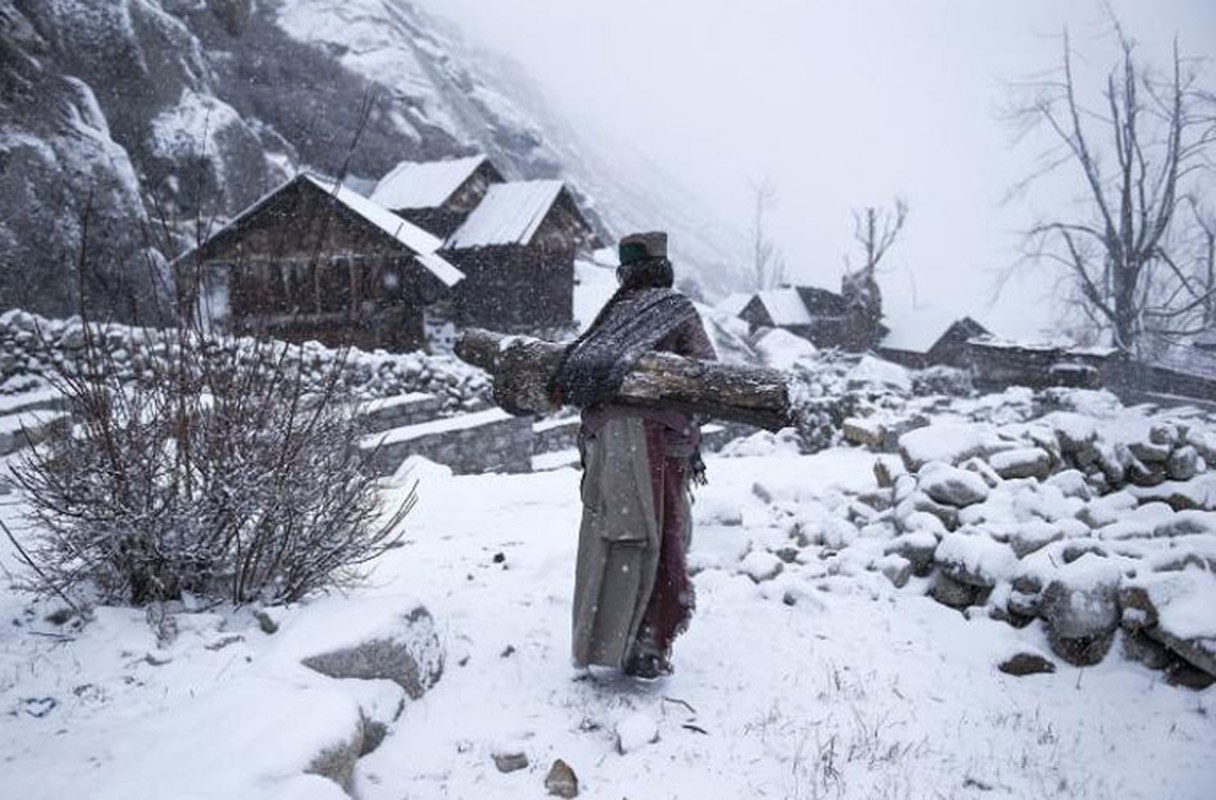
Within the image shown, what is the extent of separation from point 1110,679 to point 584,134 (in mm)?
102276

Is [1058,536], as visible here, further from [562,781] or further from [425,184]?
[425,184]

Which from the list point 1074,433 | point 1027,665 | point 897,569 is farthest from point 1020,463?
point 1027,665

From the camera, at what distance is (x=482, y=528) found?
5.55 m

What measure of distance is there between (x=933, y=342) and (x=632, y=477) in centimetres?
3598

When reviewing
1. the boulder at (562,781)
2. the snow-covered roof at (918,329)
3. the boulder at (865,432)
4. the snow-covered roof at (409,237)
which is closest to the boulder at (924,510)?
the boulder at (562,781)

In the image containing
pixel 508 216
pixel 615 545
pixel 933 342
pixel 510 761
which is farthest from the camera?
pixel 933 342

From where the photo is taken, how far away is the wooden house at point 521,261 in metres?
22.5

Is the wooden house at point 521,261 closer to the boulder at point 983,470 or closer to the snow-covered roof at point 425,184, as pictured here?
the snow-covered roof at point 425,184

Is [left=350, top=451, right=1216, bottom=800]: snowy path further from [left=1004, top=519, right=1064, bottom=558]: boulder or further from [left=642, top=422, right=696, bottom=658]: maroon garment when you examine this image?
[left=1004, top=519, right=1064, bottom=558]: boulder

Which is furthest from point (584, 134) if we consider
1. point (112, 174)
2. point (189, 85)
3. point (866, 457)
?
point (866, 457)

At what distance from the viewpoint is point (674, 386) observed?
112 inches

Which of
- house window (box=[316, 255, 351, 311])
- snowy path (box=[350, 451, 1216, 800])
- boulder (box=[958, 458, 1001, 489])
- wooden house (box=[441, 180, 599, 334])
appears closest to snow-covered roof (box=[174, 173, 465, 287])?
house window (box=[316, 255, 351, 311])

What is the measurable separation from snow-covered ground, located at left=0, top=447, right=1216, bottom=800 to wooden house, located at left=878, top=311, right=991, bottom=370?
111ft

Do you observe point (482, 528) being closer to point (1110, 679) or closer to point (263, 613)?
point (263, 613)
